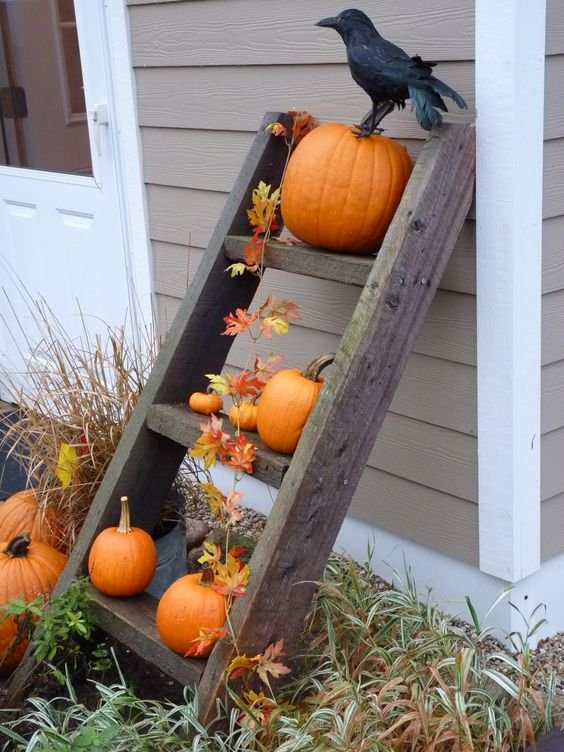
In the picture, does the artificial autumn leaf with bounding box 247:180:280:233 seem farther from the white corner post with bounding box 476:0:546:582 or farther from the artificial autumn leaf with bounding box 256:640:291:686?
the artificial autumn leaf with bounding box 256:640:291:686

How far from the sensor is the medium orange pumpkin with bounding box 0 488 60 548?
2.74 m

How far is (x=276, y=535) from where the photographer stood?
192 cm

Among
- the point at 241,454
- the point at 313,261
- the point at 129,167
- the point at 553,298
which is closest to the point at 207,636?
the point at 241,454

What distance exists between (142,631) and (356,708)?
535 mm

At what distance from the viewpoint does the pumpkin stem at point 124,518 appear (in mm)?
2289

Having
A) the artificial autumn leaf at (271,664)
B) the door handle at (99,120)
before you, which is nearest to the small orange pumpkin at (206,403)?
the artificial autumn leaf at (271,664)

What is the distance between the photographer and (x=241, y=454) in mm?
2047

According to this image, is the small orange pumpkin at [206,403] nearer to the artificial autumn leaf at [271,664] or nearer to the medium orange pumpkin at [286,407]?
the medium orange pumpkin at [286,407]

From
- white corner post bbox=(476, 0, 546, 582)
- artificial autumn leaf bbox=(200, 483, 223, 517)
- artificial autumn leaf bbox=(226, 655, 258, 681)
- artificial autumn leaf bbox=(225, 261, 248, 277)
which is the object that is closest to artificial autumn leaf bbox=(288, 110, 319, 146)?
artificial autumn leaf bbox=(225, 261, 248, 277)

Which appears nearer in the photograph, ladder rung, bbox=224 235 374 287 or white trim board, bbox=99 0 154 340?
ladder rung, bbox=224 235 374 287

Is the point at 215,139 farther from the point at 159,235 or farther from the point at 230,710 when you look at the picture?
the point at 230,710

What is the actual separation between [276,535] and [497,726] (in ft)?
2.03

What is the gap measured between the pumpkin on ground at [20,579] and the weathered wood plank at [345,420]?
Answer: 0.69 m

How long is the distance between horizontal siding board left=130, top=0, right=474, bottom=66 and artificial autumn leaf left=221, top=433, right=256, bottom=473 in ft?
3.40
